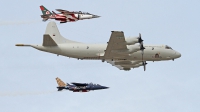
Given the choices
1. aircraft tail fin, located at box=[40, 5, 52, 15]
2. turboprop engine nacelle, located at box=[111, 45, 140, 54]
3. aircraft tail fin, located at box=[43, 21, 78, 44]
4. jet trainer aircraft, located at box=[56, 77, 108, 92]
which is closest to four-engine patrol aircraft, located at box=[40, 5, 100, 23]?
aircraft tail fin, located at box=[40, 5, 52, 15]

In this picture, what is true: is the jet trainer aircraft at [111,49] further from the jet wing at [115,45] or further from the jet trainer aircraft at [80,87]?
the jet trainer aircraft at [80,87]

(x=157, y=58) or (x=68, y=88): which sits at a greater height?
(x=157, y=58)

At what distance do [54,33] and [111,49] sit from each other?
Answer: 1098 centimetres

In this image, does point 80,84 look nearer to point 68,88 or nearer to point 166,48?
point 68,88

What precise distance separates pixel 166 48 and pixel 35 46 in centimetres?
2062

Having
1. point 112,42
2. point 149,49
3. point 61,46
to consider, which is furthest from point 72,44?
point 149,49

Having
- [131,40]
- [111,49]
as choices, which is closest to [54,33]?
[111,49]

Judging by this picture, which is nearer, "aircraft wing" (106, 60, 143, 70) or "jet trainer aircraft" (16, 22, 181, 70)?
"jet trainer aircraft" (16, 22, 181, 70)

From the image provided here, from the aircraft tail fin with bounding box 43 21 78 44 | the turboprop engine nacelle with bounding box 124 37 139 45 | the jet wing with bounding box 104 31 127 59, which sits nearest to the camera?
the jet wing with bounding box 104 31 127 59

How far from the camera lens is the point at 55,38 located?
7181cm

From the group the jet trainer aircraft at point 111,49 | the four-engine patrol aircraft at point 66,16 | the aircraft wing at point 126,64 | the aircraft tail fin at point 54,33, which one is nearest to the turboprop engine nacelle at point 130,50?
the jet trainer aircraft at point 111,49

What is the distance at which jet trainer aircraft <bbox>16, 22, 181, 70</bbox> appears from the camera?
66188 mm

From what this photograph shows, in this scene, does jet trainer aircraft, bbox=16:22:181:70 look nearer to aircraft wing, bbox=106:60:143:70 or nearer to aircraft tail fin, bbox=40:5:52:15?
aircraft wing, bbox=106:60:143:70

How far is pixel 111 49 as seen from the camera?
66.8 m
